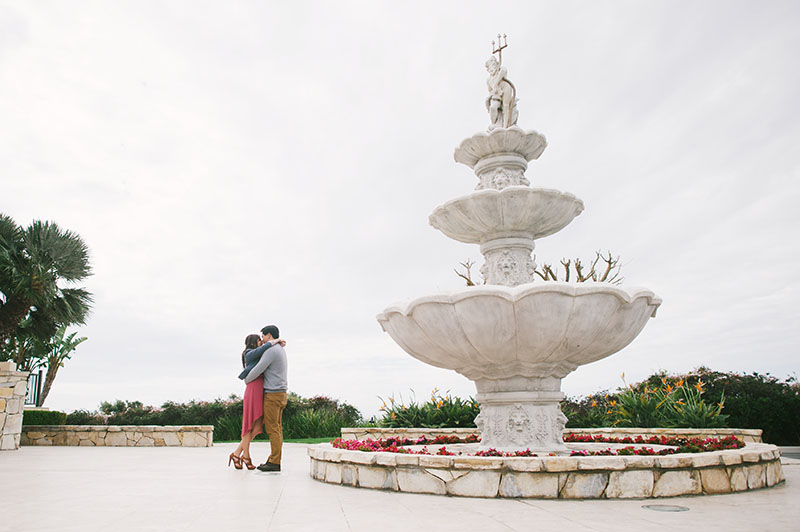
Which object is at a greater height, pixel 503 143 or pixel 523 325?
pixel 503 143

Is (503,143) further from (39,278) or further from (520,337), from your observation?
(39,278)

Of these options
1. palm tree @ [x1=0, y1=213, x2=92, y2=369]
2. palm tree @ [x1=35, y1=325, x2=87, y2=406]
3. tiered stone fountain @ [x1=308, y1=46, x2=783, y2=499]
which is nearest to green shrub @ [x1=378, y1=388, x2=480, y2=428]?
tiered stone fountain @ [x1=308, y1=46, x2=783, y2=499]

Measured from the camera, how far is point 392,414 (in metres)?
12.5

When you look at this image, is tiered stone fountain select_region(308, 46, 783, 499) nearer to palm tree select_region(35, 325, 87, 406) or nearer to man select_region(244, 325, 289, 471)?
man select_region(244, 325, 289, 471)

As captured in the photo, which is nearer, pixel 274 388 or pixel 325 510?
pixel 325 510

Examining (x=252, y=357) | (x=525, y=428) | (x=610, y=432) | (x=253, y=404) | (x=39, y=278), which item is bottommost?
(x=610, y=432)

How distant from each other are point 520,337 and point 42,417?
50.7 ft

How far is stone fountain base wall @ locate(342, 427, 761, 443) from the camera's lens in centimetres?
920

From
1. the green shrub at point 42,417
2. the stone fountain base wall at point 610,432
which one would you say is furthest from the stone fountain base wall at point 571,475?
the green shrub at point 42,417

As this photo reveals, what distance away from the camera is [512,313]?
5.27 m

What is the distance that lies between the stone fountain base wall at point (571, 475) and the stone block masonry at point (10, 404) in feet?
33.9

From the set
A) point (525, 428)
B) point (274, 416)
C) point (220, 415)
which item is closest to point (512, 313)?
point (525, 428)

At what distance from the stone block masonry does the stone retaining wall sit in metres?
2.89

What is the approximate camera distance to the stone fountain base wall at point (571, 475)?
4531 mm
